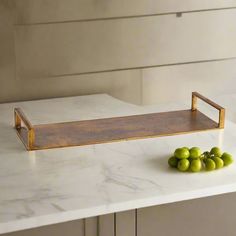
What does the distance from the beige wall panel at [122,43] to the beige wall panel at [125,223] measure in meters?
0.90

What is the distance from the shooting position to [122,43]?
2572mm

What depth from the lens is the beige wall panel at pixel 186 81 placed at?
267cm

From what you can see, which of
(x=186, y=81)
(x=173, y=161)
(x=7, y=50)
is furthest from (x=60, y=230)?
(x=186, y=81)

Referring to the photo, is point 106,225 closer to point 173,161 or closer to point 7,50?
point 173,161

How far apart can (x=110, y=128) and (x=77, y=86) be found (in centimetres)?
46

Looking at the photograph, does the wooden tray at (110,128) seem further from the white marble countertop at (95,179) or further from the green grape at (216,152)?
the green grape at (216,152)

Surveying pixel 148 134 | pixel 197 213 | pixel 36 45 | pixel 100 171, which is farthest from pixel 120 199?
pixel 36 45

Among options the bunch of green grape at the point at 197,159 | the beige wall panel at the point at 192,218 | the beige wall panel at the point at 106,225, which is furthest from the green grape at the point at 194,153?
the beige wall panel at the point at 106,225

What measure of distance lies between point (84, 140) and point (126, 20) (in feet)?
2.27

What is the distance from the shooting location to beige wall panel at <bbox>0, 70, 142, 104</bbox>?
8.14 feet

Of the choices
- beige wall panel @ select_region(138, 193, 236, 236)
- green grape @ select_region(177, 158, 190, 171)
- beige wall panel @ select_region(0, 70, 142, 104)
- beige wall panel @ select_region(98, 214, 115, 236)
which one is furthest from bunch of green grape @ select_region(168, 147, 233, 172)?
beige wall panel @ select_region(0, 70, 142, 104)

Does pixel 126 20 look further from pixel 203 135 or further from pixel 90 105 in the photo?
pixel 203 135

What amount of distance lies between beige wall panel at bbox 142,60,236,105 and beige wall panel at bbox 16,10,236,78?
1.5 inches

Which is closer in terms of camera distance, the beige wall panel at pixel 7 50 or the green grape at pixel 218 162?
the green grape at pixel 218 162
